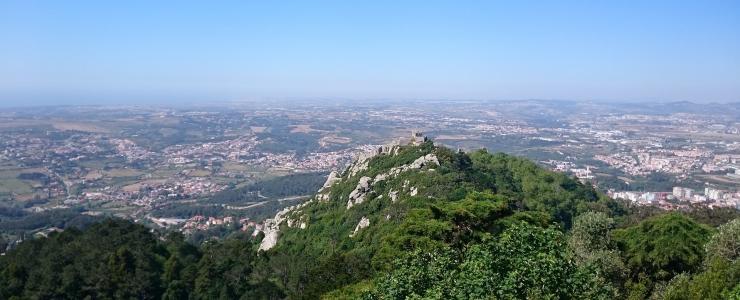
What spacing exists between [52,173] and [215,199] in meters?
49.6

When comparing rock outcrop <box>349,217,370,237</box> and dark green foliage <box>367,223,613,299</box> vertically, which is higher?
dark green foliage <box>367,223,613,299</box>

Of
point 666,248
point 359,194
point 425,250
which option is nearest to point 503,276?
point 425,250

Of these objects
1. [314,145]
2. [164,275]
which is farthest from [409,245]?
[314,145]

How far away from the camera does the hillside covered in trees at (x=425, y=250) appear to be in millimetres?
13602

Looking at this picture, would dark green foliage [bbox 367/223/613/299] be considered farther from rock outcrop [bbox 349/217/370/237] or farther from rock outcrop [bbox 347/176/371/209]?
rock outcrop [bbox 347/176/371/209]

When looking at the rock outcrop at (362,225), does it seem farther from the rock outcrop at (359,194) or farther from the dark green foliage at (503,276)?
the dark green foliage at (503,276)

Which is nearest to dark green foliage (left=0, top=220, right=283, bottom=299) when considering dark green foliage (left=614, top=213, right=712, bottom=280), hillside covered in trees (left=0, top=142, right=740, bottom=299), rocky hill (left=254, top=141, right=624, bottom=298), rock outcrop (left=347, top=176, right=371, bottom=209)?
hillside covered in trees (left=0, top=142, right=740, bottom=299)

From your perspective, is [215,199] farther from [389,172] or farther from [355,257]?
[355,257]

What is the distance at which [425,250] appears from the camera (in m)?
18.7

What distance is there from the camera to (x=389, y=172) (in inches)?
1864

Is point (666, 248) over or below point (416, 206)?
over

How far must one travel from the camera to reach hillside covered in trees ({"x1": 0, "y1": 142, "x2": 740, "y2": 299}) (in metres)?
13.6

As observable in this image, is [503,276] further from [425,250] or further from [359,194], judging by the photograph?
[359,194]

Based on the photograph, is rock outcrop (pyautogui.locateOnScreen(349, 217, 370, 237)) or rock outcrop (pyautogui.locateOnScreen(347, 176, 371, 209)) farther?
rock outcrop (pyautogui.locateOnScreen(347, 176, 371, 209))
